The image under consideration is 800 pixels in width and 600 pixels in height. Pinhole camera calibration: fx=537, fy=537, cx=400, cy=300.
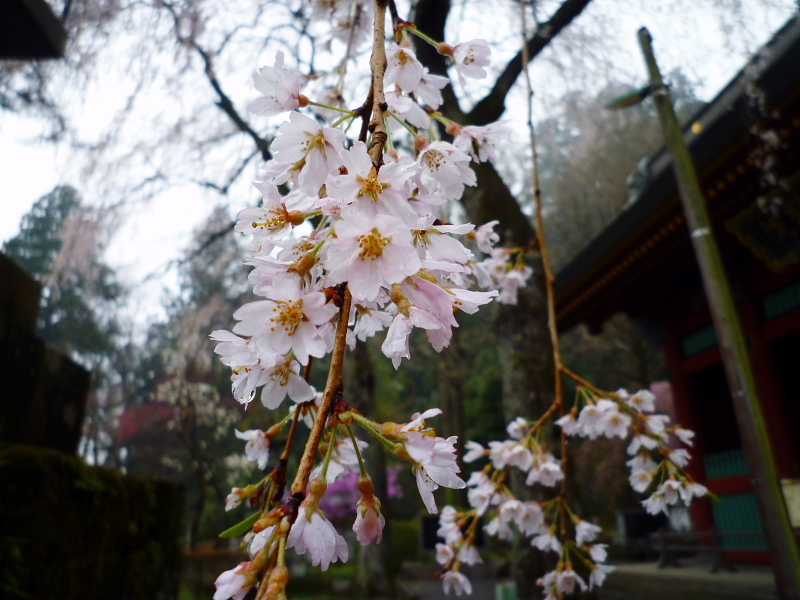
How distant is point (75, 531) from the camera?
7.11ft

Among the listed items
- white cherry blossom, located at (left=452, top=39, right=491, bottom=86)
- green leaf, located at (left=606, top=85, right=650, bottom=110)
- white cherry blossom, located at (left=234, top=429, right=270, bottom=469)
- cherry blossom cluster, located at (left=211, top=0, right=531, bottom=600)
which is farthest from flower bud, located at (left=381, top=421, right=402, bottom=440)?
green leaf, located at (left=606, top=85, right=650, bottom=110)

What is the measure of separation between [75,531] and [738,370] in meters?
2.58

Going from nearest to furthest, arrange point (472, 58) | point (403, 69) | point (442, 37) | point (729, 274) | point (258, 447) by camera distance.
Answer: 1. point (258, 447)
2. point (403, 69)
3. point (472, 58)
4. point (442, 37)
5. point (729, 274)

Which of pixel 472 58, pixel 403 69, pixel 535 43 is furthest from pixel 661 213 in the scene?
pixel 403 69

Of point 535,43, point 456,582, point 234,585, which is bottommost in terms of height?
point 456,582

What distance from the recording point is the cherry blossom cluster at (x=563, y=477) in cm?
149

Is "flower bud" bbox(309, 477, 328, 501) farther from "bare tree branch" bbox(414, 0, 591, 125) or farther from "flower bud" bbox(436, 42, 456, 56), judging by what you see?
"bare tree branch" bbox(414, 0, 591, 125)

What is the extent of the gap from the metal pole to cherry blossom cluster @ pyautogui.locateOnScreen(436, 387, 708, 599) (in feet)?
0.89

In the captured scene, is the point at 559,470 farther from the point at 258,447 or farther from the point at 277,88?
the point at 277,88

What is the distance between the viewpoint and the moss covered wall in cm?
186

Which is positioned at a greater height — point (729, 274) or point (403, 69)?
point (729, 274)

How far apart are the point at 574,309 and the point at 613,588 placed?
369 centimetres

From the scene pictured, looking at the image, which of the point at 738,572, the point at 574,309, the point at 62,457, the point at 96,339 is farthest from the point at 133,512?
the point at 96,339

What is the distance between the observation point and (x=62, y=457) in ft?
7.11
